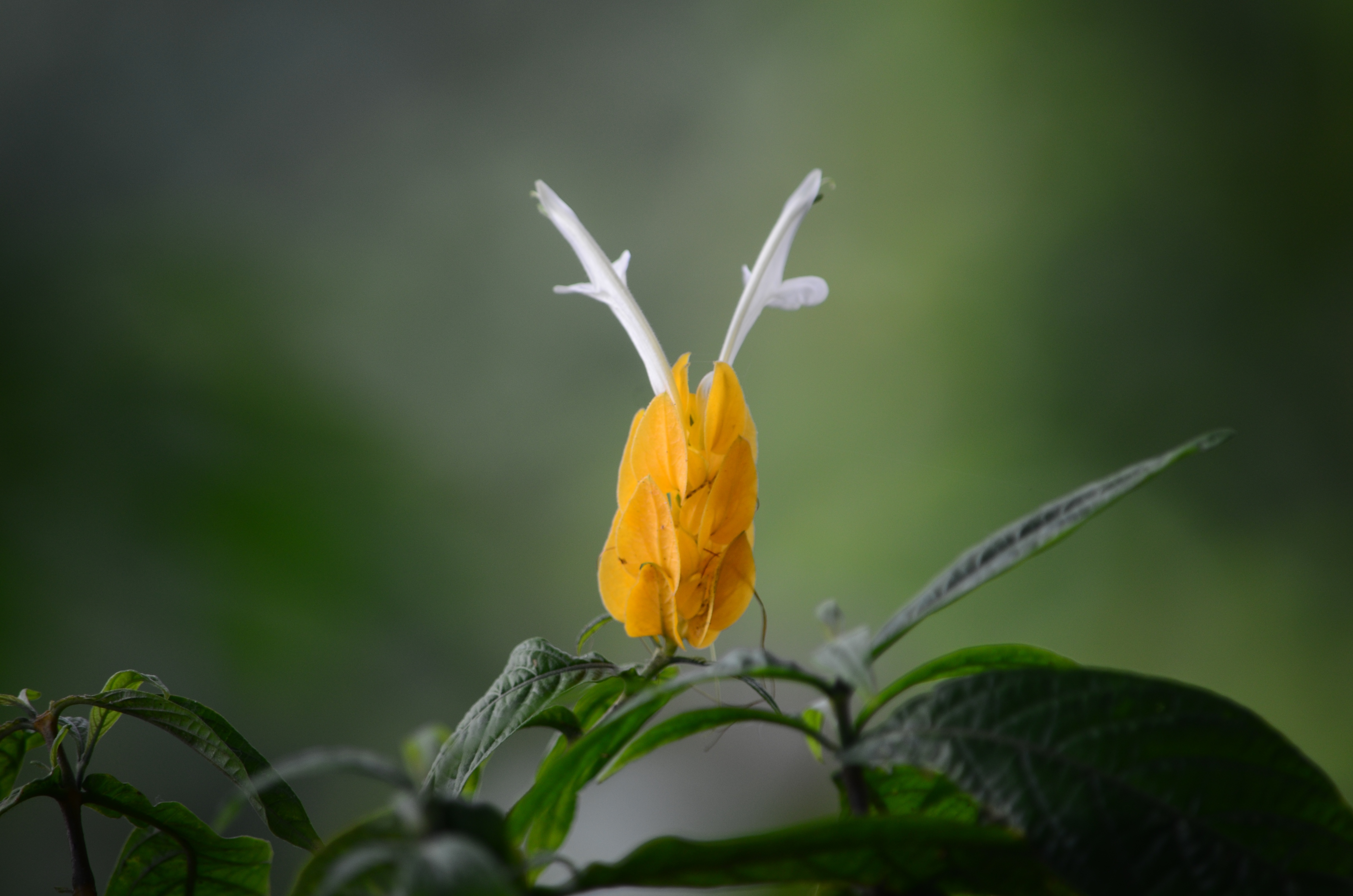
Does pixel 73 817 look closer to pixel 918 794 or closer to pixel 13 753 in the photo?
pixel 13 753

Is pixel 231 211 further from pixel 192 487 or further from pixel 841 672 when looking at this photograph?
pixel 841 672

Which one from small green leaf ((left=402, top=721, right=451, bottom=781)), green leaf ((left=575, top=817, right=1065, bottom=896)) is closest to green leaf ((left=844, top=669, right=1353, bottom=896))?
green leaf ((left=575, top=817, right=1065, bottom=896))

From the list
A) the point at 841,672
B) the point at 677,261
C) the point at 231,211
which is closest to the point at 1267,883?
the point at 841,672

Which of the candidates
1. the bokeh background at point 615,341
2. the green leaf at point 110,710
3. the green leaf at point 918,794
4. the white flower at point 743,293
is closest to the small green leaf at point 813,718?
the green leaf at point 918,794

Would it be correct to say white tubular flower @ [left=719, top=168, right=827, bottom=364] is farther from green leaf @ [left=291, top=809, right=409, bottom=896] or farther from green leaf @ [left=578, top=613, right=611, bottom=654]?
green leaf @ [left=291, top=809, right=409, bottom=896]

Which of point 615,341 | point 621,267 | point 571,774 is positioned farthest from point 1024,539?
point 615,341
